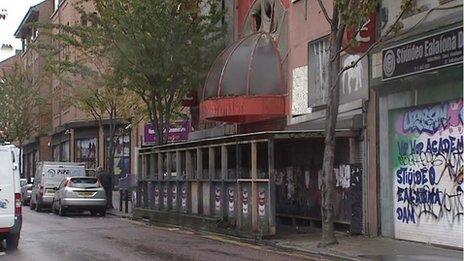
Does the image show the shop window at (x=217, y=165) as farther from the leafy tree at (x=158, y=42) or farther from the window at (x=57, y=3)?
the window at (x=57, y=3)

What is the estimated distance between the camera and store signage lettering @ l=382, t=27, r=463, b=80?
12.0m

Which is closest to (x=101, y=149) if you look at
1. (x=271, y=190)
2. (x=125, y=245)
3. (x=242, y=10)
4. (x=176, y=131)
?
(x=176, y=131)

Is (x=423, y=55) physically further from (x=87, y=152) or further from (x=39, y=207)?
(x=87, y=152)

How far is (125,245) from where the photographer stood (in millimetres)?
14555

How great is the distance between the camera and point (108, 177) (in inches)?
1128

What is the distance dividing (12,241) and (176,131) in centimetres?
1633

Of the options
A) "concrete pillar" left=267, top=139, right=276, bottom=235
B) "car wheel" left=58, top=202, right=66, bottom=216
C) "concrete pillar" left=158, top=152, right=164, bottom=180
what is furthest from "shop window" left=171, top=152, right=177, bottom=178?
"concrete pillar" left=267, top=139, right=276, bottom=235

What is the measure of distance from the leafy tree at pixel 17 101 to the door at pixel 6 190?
34.1 meters

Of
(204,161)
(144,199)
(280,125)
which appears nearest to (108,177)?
(144,199)

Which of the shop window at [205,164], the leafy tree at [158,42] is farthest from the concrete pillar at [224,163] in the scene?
the leafy tree at [158,42]

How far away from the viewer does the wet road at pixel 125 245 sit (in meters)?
12.6

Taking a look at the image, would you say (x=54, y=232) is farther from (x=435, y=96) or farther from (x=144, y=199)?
(x=435, y=96)

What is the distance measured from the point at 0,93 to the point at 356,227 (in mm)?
36653

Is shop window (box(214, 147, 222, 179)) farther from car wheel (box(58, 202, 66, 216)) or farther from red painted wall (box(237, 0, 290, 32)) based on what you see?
car wheel (box(58, 202, 66, 216))
